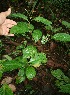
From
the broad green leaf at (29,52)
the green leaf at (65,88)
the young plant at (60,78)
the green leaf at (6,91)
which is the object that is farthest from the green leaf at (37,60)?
the green leaf at (6,91)

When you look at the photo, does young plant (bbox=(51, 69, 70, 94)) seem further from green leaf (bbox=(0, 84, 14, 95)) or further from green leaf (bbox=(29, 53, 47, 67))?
green leaf (bbox=(0, 84, 14, 95))

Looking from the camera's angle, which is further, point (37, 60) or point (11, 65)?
point (37, 60)

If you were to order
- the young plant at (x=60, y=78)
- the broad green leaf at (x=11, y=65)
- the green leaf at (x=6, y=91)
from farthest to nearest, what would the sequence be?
the young plant at (x=60, y=78)
the broad green leaf at (x=11, y=65)
the green leaf at (x=6, y=91)

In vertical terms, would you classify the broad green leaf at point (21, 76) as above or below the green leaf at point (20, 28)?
below

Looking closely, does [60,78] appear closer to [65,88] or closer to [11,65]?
[65,88]

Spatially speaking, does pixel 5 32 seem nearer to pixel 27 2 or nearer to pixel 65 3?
pixel 27 2

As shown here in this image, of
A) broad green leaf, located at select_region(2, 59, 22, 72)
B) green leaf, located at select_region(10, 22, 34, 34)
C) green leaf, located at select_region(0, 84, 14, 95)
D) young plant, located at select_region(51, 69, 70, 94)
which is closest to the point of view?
green leaf, located at select_region(0, 84, 14, 95)

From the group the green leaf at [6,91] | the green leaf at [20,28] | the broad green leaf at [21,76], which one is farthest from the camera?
the green leaf at [20,28]

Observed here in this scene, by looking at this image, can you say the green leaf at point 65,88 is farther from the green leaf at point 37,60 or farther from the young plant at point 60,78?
the green leaf at point 37,60

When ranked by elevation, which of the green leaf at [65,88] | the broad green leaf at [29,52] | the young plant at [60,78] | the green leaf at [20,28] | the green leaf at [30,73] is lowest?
the green leaf at [65,88]

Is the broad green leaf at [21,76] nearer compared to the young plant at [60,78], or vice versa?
the broad green leaf at [21,76]

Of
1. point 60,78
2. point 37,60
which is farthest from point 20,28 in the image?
point 60,78

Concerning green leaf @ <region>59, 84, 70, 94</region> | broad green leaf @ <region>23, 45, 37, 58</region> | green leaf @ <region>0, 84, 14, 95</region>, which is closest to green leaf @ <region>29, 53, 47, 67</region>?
broad green leaf @ <region>23, 45, 37, 58</region>
